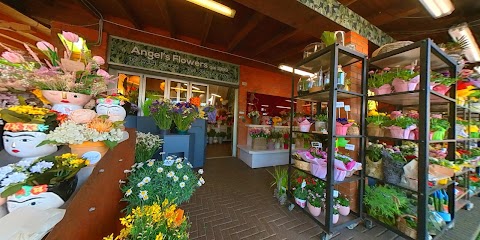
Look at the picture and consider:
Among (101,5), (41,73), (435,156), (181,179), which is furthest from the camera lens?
(101,5)

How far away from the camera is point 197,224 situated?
1.88m

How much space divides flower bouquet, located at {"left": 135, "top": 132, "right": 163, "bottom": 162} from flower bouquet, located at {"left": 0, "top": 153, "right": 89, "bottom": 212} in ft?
3.27

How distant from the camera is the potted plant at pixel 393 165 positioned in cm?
180

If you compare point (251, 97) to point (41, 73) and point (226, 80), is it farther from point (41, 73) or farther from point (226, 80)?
point (41, 73)

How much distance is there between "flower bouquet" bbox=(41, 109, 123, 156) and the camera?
0.88 meters

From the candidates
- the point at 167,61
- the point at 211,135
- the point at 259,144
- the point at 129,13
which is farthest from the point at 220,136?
the point at 129,13

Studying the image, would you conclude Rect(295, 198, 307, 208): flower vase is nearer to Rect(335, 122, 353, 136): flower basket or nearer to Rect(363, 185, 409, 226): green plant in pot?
Rect(363, 185, 409, 226): green plant in pot

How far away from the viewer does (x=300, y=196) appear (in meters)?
2.19

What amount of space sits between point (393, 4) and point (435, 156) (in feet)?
7.38

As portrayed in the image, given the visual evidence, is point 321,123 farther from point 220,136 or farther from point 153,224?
point 220,136

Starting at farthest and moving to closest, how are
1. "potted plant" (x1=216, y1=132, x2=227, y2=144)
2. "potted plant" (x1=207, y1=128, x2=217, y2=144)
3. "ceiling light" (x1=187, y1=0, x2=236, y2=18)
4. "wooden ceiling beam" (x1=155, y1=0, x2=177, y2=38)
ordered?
"potted plant" (x1=216, y1=132, x2=227, y2=144) → "potted plant" (x1=207, y1=128, x2=217, y2=144) → "wooden ceiling beam" (x1=155, y1=0, x2=177, y2=38) → "ceiling light" (x1=187, y1=0, x2=236, y2=18)

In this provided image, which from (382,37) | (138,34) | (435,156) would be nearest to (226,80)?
(138,34)

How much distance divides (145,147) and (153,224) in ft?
3.95

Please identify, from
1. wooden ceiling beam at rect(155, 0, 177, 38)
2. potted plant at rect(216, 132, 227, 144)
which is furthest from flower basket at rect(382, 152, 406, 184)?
potted plant at rect(216, 132, 227, 144)
